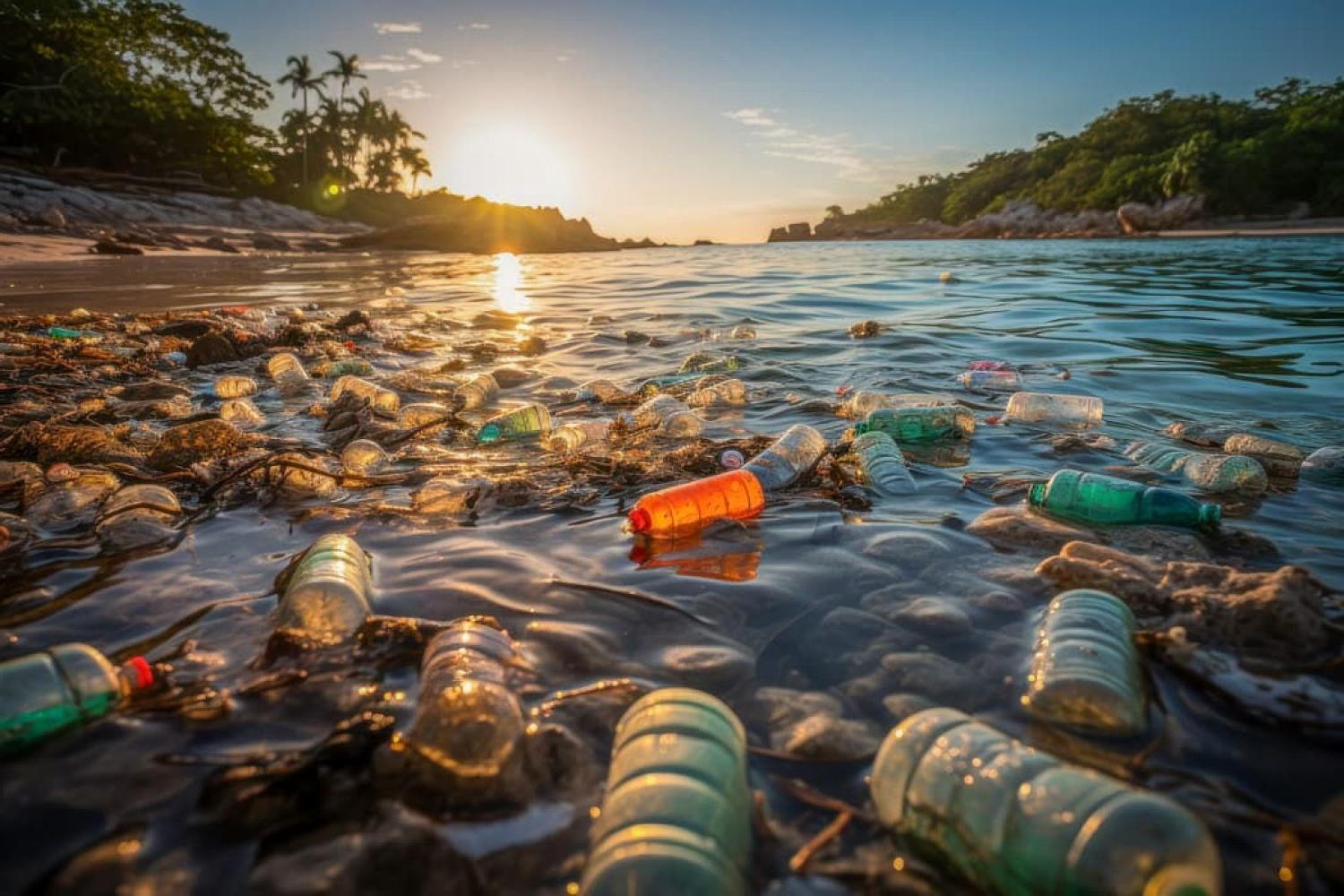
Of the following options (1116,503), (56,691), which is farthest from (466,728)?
(1116,503)

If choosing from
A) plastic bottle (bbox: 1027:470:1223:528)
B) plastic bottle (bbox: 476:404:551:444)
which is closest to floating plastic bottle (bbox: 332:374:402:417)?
plastic bottle (bbox: 476:404:551:444)

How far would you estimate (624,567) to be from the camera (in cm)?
224

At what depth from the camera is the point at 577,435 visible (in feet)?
12.5

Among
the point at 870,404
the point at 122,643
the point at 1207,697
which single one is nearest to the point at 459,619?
the point at 122,643

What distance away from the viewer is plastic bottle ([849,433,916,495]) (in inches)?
116

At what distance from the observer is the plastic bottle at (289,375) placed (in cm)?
503

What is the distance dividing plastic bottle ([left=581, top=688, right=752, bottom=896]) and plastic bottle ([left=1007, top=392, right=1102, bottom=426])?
11.5ft

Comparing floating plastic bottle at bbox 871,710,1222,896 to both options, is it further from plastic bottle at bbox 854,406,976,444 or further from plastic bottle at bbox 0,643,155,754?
plastic bottle at bbox 854,406,976,444

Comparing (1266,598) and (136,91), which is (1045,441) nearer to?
(1266,598)

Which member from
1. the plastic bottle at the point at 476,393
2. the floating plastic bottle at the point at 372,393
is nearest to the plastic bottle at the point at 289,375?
the floating plastic bottle at the point at 372,393

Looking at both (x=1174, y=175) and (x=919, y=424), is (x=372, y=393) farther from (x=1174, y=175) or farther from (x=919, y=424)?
(x=1174, y=175)

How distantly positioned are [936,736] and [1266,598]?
114cm

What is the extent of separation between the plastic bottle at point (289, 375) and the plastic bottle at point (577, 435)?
2380mm

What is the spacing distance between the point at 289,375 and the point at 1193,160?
6505 cm
